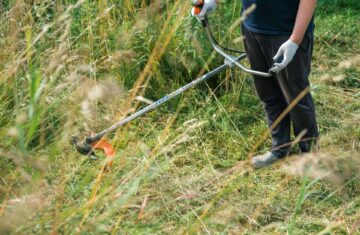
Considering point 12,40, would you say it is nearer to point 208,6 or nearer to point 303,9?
point 208,6

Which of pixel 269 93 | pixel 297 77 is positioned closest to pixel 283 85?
pixel 297 77

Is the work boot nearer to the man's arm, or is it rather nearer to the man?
the man

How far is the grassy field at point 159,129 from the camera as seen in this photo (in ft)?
6.40

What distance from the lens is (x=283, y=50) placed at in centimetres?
244

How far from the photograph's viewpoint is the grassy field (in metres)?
1.95

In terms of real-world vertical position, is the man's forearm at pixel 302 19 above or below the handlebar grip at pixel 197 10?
below

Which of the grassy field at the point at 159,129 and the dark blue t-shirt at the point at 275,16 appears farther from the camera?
the dark blue t-shirt at the point at 275,16

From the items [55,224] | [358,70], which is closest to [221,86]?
[358,70]

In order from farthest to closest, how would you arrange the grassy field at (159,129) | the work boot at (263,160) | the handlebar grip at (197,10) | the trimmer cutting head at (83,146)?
the work boot at (263,160) < the handlebar grip at (197,10) < the trimmer cutting head at (83,146) < the grassy field at (159,129)

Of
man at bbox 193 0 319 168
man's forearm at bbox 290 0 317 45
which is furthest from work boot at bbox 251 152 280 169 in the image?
man's forearm at bbox 290 0 317 45

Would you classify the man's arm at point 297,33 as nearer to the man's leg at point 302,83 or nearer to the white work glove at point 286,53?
the white work glove at point 286,53

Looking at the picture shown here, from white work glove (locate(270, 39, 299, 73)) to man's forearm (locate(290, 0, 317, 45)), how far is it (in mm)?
23

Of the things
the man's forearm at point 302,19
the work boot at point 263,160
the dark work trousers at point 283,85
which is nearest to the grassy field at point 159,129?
the work boot at point 263,160

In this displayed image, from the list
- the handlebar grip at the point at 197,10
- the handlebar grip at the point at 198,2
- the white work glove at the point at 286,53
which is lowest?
the white work glove at the point at 286,53
